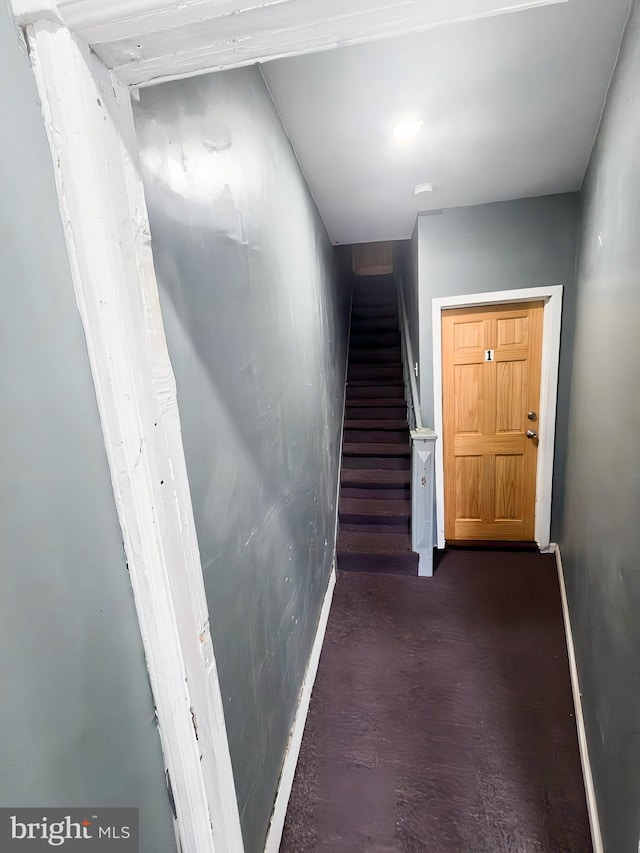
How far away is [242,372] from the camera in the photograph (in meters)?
0.99

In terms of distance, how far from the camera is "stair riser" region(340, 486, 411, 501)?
3094 millimetres

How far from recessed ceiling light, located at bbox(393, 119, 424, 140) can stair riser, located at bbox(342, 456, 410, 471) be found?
93.5 inches

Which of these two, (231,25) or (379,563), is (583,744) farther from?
(231,25)

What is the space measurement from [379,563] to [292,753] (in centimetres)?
142

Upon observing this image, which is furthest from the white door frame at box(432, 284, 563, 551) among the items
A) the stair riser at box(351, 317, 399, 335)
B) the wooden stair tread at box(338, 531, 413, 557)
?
the stair riser at box(351, 317, 399, 335)

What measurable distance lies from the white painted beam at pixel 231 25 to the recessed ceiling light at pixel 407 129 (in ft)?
4.40

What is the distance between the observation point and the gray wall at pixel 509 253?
2381mm

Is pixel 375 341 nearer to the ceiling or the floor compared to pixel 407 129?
nearer to the floor

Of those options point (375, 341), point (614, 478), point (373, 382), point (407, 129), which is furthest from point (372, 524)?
point (375, 341)

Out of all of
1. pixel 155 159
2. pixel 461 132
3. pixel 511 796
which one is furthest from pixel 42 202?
pixel 511 796

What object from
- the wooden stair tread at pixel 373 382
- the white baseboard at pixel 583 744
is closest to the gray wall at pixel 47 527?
the white baseboard at pixel 583 744

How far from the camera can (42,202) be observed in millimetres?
456

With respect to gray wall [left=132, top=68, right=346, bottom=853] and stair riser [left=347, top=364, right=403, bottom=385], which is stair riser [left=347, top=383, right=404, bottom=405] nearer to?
stair riser [left=347, top=364, right=403, bottom=385]

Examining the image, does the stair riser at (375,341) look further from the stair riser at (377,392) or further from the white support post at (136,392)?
the white support post at (136,392)
